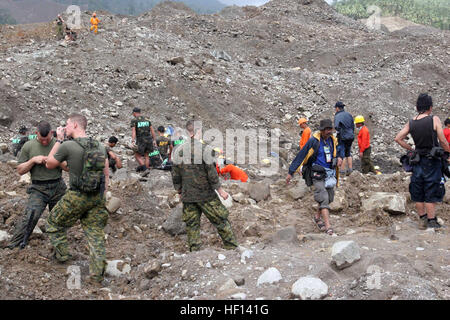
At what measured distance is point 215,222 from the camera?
4.71 meters

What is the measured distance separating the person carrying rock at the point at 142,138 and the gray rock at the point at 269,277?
5992 millimetres

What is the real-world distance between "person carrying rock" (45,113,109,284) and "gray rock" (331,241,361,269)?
228cm

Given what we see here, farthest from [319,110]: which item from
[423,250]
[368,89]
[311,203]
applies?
[423,250]

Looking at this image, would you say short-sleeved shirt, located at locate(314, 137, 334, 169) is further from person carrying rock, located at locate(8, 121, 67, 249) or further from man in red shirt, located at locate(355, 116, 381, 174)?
man in red shirt, located at locate(355, 116, 381, 174)

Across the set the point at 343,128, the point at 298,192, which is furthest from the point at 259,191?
the point at 343,128

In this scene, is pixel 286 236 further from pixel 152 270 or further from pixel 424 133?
pixel 424 133

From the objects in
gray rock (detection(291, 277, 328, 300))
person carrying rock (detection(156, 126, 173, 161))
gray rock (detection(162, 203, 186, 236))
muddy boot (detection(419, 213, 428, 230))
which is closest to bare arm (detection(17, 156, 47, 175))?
gray rock (detection(162, 203, 186, 236))

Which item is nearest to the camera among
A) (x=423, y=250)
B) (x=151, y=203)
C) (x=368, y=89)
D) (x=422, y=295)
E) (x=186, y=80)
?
(x=422, y=295)

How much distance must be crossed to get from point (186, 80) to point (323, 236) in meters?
11.0

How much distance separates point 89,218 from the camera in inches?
172

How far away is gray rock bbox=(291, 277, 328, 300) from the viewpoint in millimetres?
3354
